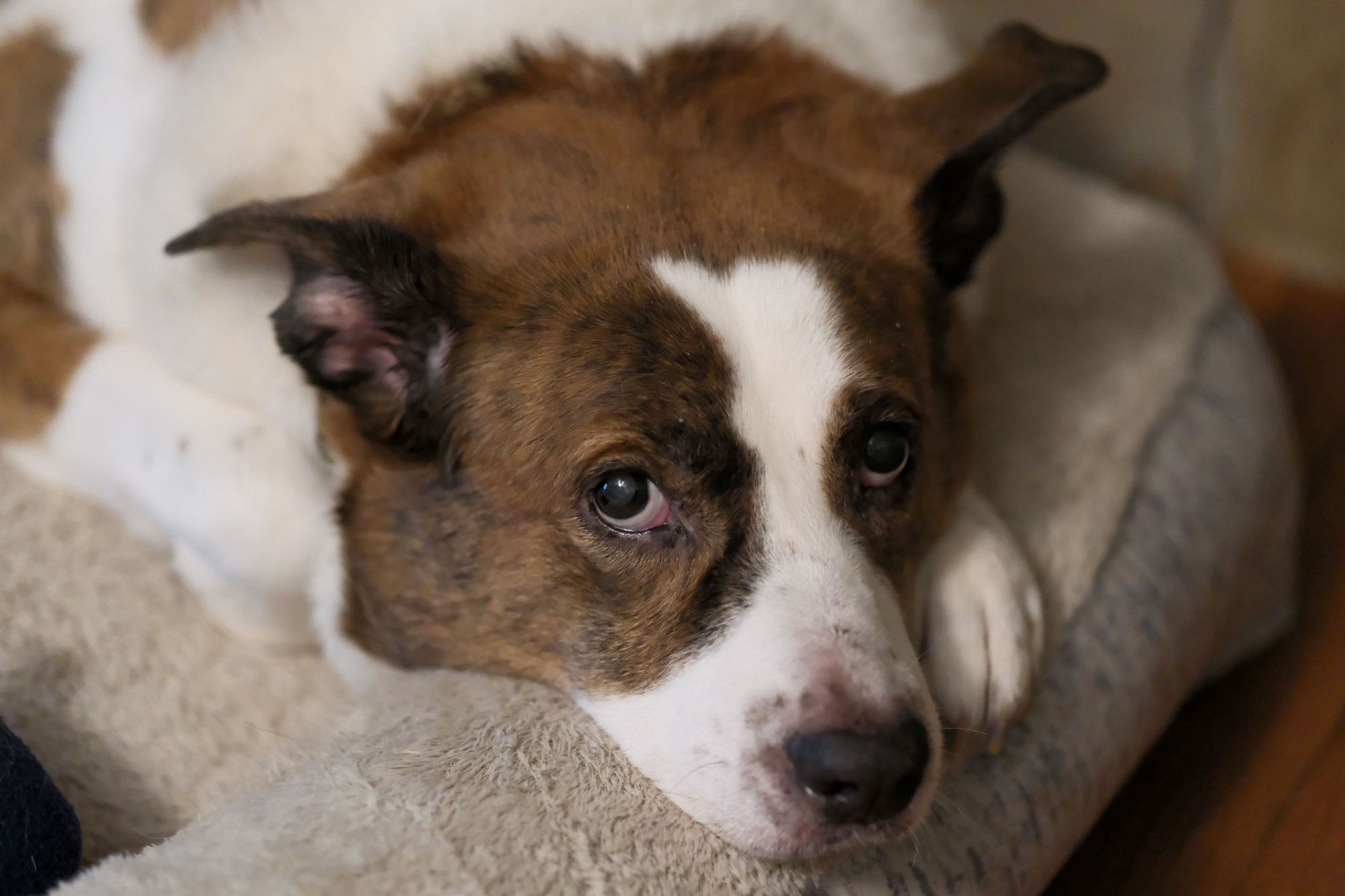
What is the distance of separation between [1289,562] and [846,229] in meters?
1.39

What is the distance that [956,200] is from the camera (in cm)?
171

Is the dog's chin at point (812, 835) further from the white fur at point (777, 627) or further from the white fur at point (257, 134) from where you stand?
the white fur at point (257, 134)

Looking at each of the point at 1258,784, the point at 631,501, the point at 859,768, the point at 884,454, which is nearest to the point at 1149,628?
the point at 1258,784

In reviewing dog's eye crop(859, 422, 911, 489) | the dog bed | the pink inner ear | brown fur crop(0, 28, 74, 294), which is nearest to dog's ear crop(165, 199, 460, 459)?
the pink inner ear

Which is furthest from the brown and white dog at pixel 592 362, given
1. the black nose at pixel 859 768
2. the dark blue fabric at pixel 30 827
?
the dark blue fabric at pixel 30 827

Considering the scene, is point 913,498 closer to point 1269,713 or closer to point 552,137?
point 552,137

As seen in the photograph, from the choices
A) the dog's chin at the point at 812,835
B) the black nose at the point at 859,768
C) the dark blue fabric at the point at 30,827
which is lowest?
the dark blue fabric at the point at 30,827

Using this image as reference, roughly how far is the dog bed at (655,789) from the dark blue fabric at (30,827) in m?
0.10

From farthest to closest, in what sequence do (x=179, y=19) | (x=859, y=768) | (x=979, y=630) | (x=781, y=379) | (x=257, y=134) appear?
(x=179, y=19), (x=257, y=134), (x=979, y=630), (x=781, y=379), (x=859, y=768)

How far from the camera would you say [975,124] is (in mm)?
1772

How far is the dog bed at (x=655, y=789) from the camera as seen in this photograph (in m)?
1.41

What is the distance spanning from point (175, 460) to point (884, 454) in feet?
3.66

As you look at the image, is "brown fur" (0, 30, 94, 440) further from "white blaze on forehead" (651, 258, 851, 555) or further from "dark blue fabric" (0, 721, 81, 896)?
"white blaze on forehead" (651, 258, 851, 555)

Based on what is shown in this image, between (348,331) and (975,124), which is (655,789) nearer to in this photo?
(348,331)
